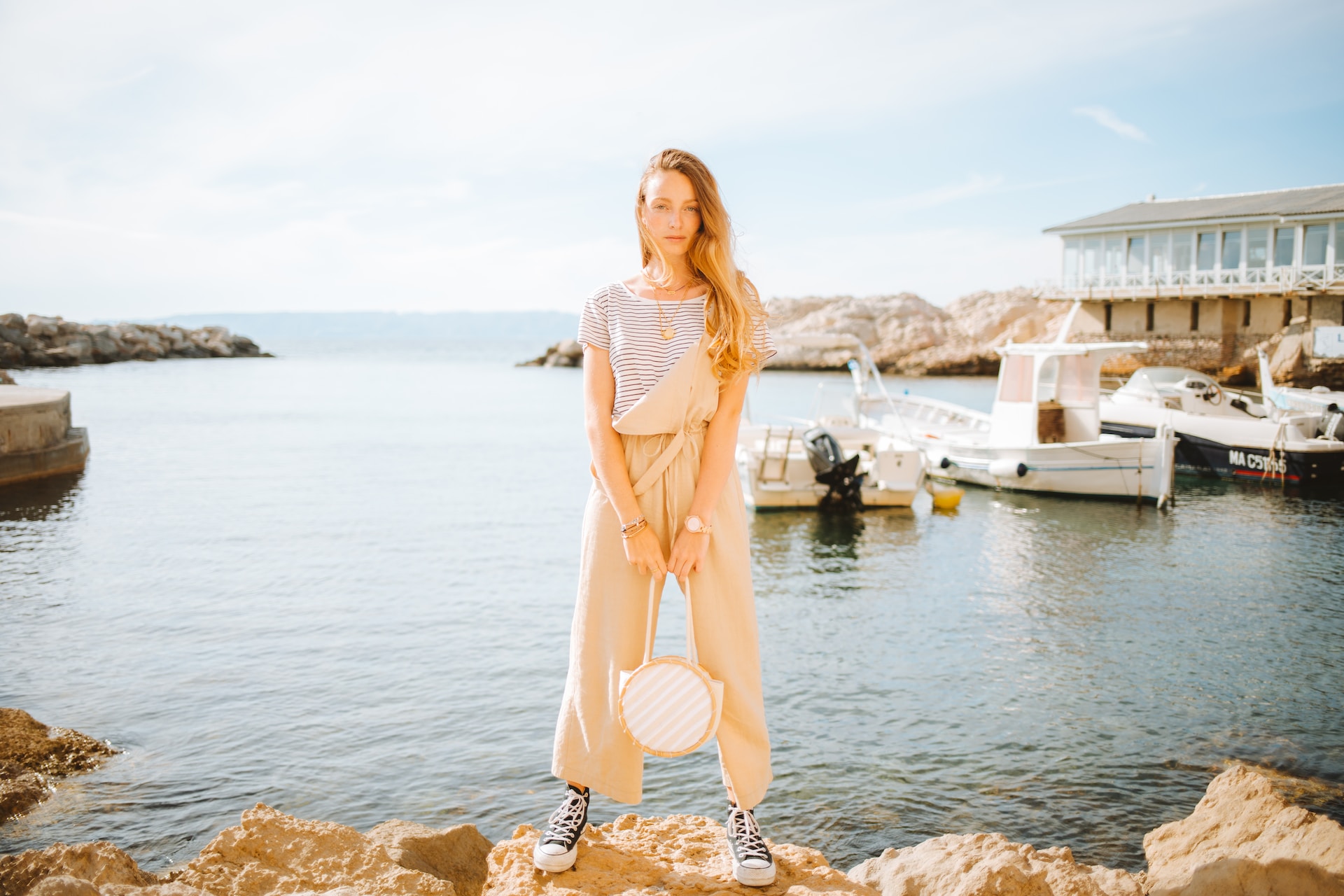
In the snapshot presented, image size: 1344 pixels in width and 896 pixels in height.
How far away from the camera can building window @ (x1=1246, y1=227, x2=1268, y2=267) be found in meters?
38.9

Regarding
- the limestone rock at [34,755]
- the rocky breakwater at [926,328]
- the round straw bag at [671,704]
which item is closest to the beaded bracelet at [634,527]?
the round straw bag at [671,704]

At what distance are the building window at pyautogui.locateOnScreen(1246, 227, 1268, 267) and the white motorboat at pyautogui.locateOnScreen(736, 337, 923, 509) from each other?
30.8m

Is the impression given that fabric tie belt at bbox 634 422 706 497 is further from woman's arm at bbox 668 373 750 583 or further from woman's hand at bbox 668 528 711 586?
woman's hand at bbox 668 528 711 586

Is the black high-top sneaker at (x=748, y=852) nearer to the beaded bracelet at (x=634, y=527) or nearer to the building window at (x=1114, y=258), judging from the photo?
the beaded bracelet at (x=634, y=527)

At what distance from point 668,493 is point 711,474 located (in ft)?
0.54

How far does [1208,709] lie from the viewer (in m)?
6.89

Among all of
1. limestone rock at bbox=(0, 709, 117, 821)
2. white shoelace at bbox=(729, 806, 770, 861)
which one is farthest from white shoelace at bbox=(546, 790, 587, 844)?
limestone rock at bbox=(0, 709, 117, 821)

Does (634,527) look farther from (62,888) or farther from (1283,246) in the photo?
(1283,246)

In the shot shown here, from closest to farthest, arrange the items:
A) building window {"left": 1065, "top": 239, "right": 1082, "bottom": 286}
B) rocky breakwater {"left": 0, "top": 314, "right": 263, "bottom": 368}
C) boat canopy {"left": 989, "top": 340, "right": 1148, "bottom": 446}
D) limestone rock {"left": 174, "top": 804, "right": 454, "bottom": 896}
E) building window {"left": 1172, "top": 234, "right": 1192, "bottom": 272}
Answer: limestone rock {"left": 174, "top": 804, "right": 454, "bottom": 896}
boat canopy {"left": 989, "top": 340, "right": 1148, "bottom": 446}
building window {"left": 1172, "top": 234, "right": 1192, "bottom": 272}
building window {"left": 1065, "top": 239, "right": 1082, "bottom": 286}
rocky breakwater {"left": 0, "top": 314, "right": 263, "bottom": 368}

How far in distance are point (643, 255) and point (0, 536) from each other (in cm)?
1352

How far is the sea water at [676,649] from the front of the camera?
212 inches

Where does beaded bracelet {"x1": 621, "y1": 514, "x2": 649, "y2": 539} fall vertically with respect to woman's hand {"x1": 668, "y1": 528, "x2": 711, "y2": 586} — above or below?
above

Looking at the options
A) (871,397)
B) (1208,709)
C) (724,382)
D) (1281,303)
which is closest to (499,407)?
(871,397)

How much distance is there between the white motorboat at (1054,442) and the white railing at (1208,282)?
2441 cm
